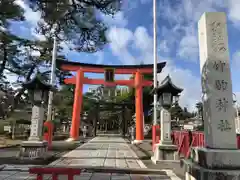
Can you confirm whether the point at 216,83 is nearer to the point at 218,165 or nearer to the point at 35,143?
the point at 218,165

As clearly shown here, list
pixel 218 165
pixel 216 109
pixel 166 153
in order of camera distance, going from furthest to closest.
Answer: pixel 166 153 < pixel 216 109 < pixel 218 165

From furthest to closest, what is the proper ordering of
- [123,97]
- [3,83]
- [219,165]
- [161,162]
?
[123,97] < [3,83] < [161,162] < [219,165]

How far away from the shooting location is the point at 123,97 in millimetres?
36125

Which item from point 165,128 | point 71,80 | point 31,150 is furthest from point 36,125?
point 71,80

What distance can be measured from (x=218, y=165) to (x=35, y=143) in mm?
7396

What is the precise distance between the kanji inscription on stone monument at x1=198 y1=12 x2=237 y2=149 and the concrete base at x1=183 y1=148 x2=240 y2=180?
0.18m

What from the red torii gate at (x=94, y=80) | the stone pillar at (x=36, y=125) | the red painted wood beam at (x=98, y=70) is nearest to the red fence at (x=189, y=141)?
the stone pillar at (x=36, y=125)

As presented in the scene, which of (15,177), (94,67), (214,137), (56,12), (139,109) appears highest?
(94,67)

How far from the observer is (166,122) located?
930 cm

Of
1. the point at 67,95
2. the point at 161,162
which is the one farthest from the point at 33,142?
the point at 67,95

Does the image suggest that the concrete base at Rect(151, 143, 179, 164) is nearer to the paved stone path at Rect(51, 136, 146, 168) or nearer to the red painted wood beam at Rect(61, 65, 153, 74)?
the paved stone path at Rect(51, 136, 146, 168)

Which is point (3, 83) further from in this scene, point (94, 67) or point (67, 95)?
point (67, 95)

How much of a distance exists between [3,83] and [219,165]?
17890 millimetres

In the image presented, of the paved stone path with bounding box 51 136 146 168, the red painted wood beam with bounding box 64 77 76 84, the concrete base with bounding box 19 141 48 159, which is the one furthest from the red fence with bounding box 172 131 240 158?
the red painted wood beam with bounding box 64 77 76 84
